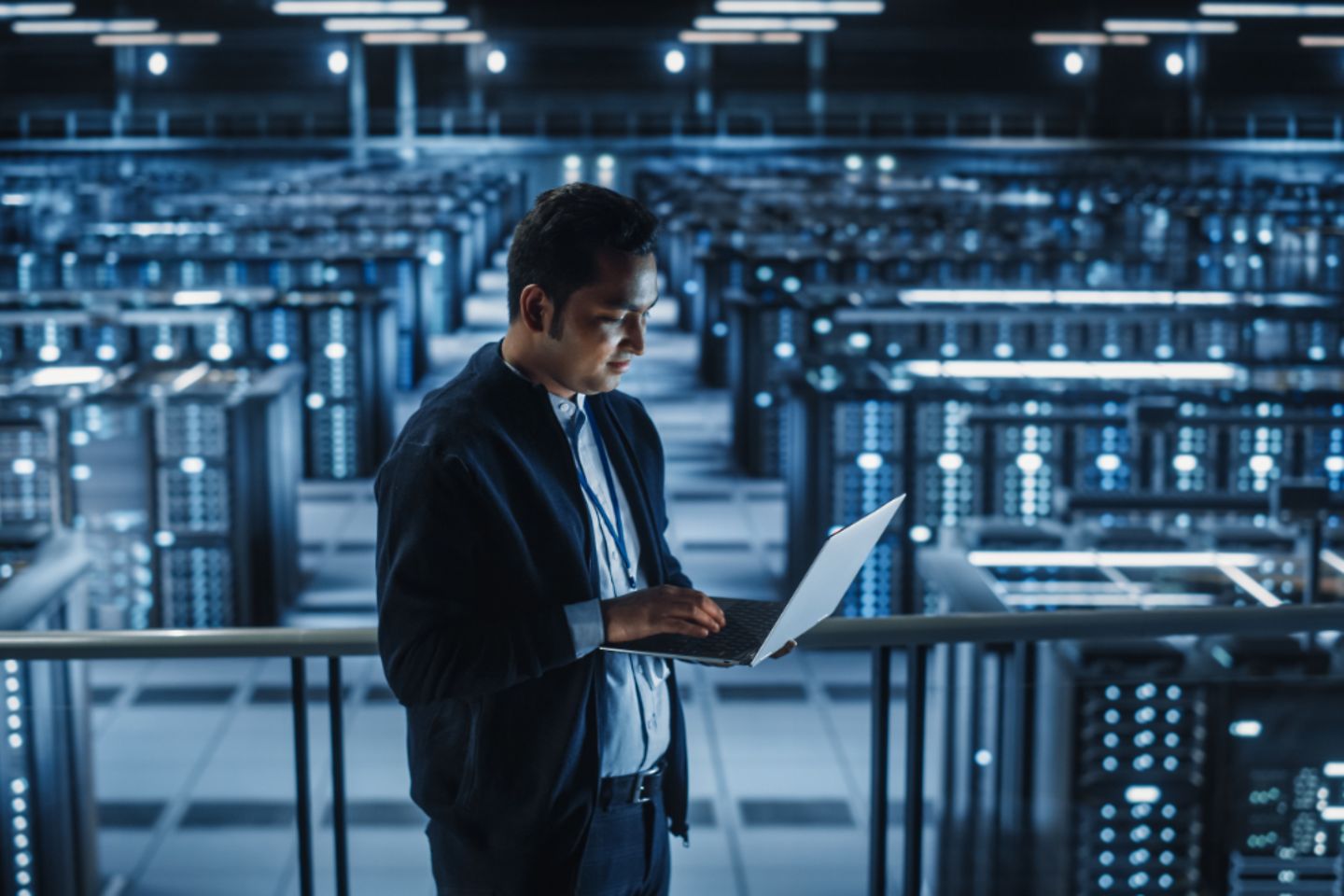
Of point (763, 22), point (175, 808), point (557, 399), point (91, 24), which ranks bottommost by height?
point (175, 808)

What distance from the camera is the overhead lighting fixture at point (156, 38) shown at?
3294 centimetres

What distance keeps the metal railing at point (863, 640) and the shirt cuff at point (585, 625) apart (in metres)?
0.68

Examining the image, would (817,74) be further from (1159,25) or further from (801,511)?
(801,511)

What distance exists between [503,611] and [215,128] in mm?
38436

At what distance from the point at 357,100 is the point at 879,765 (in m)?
35.5

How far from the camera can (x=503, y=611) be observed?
1918 millimetres

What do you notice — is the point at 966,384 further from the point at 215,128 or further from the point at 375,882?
the point at 215,128

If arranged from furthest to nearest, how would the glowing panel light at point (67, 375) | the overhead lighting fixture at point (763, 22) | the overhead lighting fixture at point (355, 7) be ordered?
the overhead lighting fixture at point (763, 22) → the overhead lighting fixture at point (355, 7) → the glowing panel light at point (67, 375)

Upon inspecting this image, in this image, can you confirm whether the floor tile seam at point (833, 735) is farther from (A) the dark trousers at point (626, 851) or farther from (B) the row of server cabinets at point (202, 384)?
(A) the dark trousers at point (626, 851)

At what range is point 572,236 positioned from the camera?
1894 millimetres

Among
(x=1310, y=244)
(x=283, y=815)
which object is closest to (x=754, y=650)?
(x=283, y=815)

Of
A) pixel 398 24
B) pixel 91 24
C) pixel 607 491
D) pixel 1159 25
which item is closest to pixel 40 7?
pixel 91 24

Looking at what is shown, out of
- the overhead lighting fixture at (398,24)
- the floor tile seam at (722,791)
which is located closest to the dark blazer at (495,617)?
the floor tile seam at (722,791)

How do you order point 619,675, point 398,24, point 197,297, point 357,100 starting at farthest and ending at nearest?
point 357,100 < point 398,24 < point 197,297 < point 619,675
